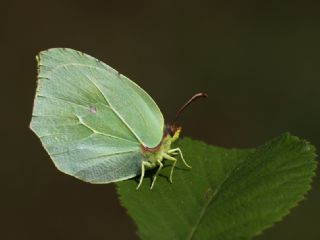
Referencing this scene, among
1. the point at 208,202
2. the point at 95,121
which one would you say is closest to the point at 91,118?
the point at 95,121

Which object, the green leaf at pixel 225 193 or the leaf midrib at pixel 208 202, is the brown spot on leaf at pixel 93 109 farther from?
the leaf midrib at pixel 208 202

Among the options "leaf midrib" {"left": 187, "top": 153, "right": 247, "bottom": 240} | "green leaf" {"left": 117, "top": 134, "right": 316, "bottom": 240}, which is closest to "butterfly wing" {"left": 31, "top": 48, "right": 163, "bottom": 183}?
"green leaf" {"left": 117, "top": 134, "right": 316, "bottom": 240}

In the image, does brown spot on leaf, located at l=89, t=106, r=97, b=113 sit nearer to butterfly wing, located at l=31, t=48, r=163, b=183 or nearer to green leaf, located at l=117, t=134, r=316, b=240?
butterfly wing, located at l=31, t=48, r=163, b=183

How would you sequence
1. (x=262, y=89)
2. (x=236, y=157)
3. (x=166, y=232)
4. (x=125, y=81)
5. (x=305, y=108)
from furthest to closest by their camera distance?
1. (x=262, y=89)
2. (x=305, y=108)
3. (x=125, y=81)
4. (x=236, y=157)
5. (x=166, y=232)

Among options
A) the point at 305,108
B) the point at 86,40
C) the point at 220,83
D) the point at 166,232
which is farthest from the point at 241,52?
the point at 166,232

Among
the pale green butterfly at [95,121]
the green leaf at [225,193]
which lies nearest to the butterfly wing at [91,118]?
the pale green butterfly at [95,121]

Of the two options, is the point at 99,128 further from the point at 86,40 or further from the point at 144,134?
the point at 86,40

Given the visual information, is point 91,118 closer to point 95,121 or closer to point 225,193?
point 95,121
